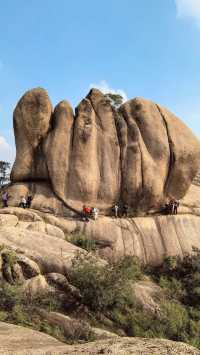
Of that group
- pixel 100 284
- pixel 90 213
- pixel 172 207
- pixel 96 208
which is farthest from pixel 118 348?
pixel 172 207

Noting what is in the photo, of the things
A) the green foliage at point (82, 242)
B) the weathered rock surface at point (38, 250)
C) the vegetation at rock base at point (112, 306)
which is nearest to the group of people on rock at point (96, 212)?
the green foliage at point (82, 242)

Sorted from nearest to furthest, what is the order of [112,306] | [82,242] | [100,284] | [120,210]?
[100,284] < [112,306] < [82,242] < [120,210]

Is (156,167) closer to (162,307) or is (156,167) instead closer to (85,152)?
(85,152)

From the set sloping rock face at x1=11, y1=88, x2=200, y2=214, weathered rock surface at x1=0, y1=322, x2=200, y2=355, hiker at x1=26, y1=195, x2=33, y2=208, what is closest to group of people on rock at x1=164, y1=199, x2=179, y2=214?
sloping rock face at x1=11, y1=88, x2=200, y2=214

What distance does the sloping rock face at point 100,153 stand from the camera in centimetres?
2436

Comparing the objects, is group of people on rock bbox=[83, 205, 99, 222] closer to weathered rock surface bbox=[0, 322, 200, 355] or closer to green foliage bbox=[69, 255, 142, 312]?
green foliage bbox=[69, 255, 142, 312]

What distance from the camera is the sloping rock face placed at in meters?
24.4

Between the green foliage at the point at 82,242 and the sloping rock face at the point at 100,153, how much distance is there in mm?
2666

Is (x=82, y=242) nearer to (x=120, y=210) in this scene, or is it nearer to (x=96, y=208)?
(x=96, y=208)

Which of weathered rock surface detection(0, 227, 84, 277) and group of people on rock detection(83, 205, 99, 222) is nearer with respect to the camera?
weathered rock surface detection(0, 227, 84, 277)

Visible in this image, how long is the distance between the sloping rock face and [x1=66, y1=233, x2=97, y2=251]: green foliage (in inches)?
105

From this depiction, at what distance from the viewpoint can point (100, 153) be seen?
82.0 ft

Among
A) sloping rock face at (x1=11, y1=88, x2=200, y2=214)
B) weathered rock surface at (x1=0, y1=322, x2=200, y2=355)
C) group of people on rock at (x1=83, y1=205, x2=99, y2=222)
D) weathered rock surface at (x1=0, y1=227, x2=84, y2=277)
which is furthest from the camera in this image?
sloping rock face at (x1=11, y1=88, x2=200, y2=214)

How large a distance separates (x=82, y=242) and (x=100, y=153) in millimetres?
6320
